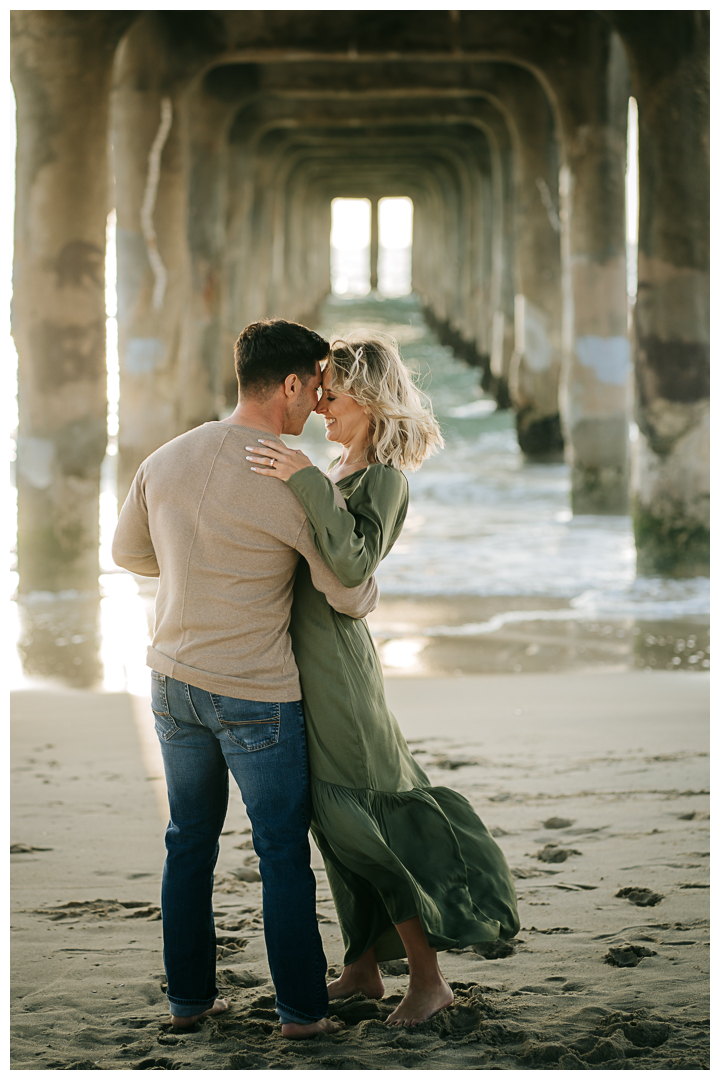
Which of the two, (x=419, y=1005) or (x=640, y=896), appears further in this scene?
(x=640, y=896)

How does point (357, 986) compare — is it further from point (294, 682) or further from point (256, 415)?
point (256, 415)

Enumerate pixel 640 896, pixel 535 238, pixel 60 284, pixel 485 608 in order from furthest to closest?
pixel 535 238 → pixel 60 284 → pixel 485 608 → pixel 640 896

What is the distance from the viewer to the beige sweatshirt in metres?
2.43

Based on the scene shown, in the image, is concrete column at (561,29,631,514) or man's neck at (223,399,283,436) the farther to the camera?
concrete column at (561,29,631,514)

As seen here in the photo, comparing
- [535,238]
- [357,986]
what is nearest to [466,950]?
[357,986]

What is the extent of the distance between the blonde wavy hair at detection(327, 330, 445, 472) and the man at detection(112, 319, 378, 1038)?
2.7 inches

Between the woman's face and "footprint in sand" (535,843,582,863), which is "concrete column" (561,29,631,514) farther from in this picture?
the woman's face

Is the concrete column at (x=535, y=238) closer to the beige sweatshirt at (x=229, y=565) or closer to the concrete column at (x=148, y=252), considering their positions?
the concrete column at (x=148, y=252)

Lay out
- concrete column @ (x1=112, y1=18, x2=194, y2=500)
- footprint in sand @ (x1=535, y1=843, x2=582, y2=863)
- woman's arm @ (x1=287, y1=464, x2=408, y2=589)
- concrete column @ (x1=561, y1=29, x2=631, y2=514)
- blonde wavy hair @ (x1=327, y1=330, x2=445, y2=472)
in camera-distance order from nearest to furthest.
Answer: woman's arm @ (x1=287, y1=464, x2=408, y2=589)
blonde wavy hair @ (x1=327, y1=330, x2=445, y2=472)
footprint in sand @ (x1=535, y1=843, x2=582, y2=863)
concrete column @ (x1=112, y1=18, x2=194, y2=500)
concrete column @ (x1=561, y1=29, x2=631, y2=514)

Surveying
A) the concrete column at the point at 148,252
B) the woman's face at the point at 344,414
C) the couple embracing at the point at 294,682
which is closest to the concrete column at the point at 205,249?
the concrete column at the point at 148,252

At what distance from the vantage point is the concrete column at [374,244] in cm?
4578

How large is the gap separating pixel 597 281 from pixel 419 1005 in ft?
36.8

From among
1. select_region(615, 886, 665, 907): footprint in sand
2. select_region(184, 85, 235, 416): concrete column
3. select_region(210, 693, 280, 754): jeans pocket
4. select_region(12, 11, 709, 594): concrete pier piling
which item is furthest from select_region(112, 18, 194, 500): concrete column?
select_region(210, 693, 280, 754): jeans pocket

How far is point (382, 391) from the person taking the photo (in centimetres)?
260
